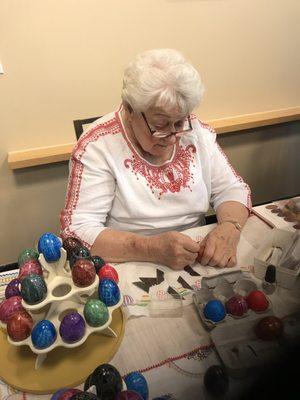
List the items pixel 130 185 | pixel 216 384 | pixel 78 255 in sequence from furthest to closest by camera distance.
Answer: pixel 130 185 → pixel 78 255 → pixel 216 384

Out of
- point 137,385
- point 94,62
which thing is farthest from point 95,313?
point 94,62

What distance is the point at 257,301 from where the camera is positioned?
703mm

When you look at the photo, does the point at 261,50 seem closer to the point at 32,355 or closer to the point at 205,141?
the point at 205,141

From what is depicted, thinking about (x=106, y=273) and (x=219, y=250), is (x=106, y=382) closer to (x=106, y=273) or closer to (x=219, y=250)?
(x=106, y=273)

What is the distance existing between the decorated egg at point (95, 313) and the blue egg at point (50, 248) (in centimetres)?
13

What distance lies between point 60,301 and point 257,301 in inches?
16.6

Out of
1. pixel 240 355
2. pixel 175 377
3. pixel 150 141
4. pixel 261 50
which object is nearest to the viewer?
pixel 240 355

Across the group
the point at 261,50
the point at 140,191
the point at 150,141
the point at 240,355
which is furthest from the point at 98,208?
the point at 261,50

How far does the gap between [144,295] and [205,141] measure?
0.66m

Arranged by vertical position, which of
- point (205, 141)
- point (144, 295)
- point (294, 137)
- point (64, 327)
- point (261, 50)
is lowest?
point (294, 137)

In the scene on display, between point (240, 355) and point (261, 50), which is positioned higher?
point (261, 50)

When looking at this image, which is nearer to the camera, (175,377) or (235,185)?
(175,377)

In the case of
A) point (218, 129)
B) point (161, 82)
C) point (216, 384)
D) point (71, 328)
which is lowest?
point (218, 129)

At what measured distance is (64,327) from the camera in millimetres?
654
